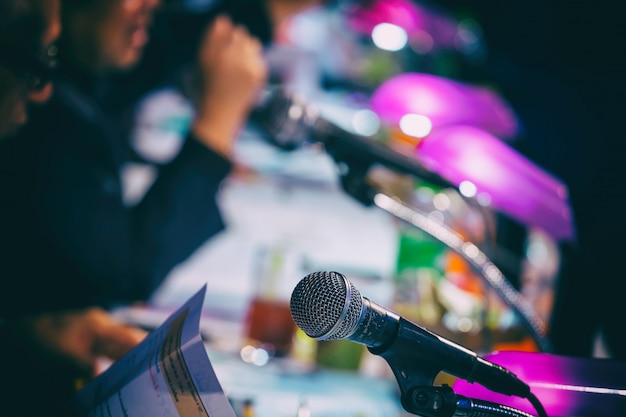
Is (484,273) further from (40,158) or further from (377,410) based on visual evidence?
(40,158)

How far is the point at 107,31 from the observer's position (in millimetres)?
1040

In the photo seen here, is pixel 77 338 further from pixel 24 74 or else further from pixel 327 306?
pixel 327 306

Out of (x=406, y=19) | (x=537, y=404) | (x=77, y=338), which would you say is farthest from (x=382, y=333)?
(x=406, y=19)

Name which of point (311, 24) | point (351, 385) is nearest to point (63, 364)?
point (351, 385)

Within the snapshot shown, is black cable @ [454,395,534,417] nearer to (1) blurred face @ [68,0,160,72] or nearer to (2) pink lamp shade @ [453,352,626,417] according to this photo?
(2) pink lamp shade @ [453,352,626,417]

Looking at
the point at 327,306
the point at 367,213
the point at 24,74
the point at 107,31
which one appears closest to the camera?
the point at 327,306

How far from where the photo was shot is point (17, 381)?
27.7 inches

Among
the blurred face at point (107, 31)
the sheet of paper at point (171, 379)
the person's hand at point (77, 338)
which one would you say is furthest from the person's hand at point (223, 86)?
the sheet of paper at point (171, 379)

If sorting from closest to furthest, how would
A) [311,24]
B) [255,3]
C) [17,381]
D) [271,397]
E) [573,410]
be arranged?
[573,410] → [17,381] → [271,397] → [255,3] → [311,24]

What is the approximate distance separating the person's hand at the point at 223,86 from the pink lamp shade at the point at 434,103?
12.8 inches

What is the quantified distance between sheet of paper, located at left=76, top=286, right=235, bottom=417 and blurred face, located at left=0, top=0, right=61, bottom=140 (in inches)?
20.1

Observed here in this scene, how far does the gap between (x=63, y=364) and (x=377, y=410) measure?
0.56m

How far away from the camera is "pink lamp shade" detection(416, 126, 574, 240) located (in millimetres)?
862

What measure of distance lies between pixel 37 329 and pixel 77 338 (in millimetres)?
76
